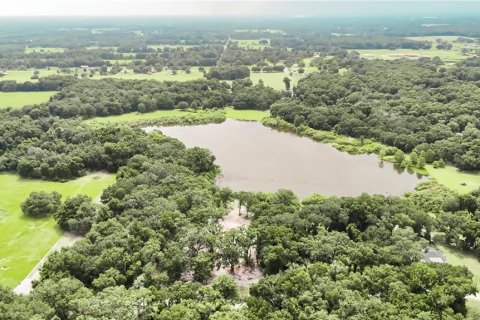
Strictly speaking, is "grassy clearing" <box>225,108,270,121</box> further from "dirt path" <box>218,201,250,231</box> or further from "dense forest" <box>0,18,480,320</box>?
"dirt path" <box>218,201,250,231</box>

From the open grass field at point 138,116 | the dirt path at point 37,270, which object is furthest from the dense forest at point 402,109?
the dirt path at point 37,270

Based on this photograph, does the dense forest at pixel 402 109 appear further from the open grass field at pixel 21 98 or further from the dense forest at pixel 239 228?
the open grass field at pixel 21 98

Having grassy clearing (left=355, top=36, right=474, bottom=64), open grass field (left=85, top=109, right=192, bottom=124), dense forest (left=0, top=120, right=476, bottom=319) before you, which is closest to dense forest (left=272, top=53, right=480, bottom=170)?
open grass field (left=85, top=109, right=192, bottom=124)

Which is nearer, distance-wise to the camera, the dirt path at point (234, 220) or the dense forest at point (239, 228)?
the dense forest at point (239, 228)

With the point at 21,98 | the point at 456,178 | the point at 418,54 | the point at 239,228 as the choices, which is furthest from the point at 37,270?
the point at 418,54

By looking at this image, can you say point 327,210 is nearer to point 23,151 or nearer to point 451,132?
point 451,132

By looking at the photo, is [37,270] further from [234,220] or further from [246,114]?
[246,114]

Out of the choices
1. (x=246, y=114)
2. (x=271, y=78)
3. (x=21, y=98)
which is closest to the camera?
(x=246, y=114)

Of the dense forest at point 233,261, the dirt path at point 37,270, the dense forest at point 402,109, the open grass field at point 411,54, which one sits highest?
the open grass field at point 411,54
